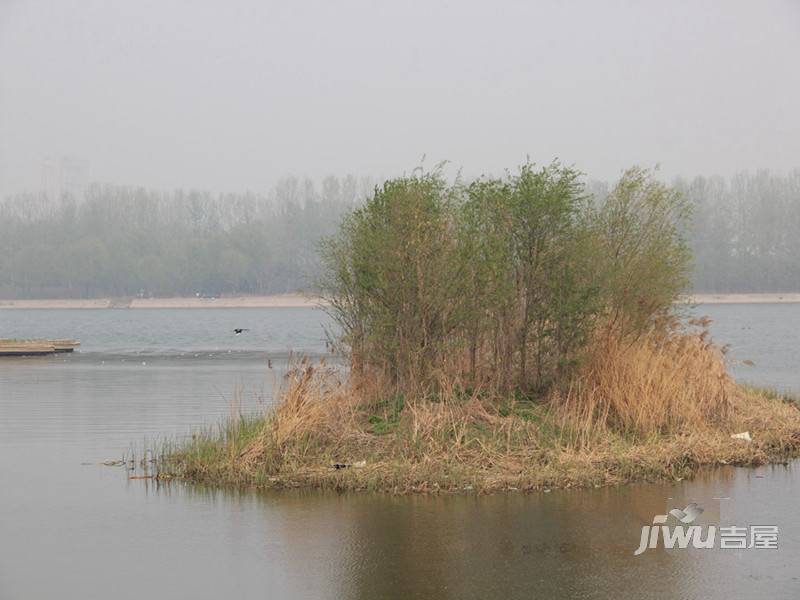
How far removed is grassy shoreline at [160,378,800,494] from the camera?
43.8 feet

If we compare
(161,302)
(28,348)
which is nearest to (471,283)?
(28,348)

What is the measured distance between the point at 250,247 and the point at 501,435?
120470 millimetres

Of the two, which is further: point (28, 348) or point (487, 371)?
point (28, 348)

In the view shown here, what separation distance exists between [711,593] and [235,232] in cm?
13226

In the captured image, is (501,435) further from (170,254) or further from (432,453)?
(170,254)

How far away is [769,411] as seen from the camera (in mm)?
18172

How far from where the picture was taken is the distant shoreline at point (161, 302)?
131m

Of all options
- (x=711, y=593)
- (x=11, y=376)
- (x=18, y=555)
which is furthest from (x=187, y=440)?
(x=11, y=376)

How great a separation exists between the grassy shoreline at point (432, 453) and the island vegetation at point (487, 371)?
32mm

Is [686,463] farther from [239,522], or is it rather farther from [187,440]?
[187,440]

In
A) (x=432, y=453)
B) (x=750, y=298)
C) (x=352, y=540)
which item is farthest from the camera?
(x=750, y=298)

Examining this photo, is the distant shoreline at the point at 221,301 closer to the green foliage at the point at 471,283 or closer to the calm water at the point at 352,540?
the green foliage at the point at 471,283

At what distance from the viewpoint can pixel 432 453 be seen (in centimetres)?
1396

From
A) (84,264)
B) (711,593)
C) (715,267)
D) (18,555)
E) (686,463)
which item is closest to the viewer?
(711,593)
